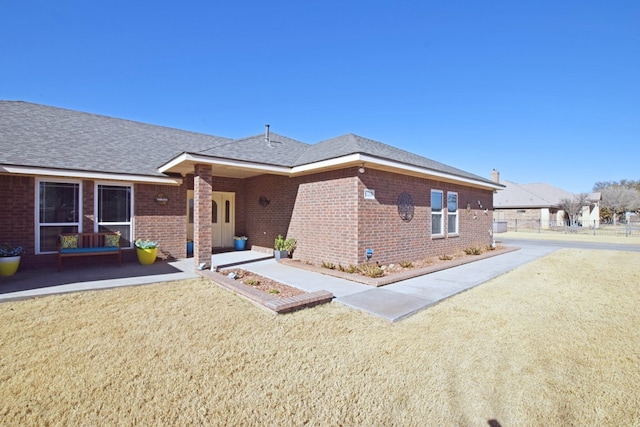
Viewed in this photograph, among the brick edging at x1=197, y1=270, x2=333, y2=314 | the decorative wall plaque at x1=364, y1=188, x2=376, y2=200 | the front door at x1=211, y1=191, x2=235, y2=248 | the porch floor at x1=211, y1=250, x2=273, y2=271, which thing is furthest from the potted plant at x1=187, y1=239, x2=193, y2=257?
the decorative wall plaque at x1=364, y1=188, x2=376, y2=200

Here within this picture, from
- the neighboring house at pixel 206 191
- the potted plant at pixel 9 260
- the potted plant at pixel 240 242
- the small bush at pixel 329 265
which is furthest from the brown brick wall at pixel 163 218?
the small bush at pixel 329 265

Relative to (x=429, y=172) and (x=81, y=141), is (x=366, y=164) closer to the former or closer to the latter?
(x=429, y=172)

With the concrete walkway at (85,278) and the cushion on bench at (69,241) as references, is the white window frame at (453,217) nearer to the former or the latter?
the concrete walkway at (85,278)

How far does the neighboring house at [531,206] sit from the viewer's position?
33969mm

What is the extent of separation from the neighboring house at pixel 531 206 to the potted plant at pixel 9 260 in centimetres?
3665

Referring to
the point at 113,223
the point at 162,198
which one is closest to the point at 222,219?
the point at 162,198

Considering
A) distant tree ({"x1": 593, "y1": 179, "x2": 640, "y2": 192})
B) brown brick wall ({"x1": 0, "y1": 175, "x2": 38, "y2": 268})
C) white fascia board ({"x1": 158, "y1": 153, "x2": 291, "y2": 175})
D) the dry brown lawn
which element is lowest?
the dry brown lawn

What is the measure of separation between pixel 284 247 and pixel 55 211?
6.84 m

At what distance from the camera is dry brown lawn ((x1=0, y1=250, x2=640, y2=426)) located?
103 inches

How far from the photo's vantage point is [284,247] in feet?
34.0

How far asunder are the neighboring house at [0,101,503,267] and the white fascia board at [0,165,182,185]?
26 millimetres

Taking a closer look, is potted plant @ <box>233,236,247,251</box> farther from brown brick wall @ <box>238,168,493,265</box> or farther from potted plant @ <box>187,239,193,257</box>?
potted plant @ <box>187,239,193,257</box>

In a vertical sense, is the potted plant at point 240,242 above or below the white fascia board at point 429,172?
below

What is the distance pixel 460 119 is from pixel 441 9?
26.2 feet
